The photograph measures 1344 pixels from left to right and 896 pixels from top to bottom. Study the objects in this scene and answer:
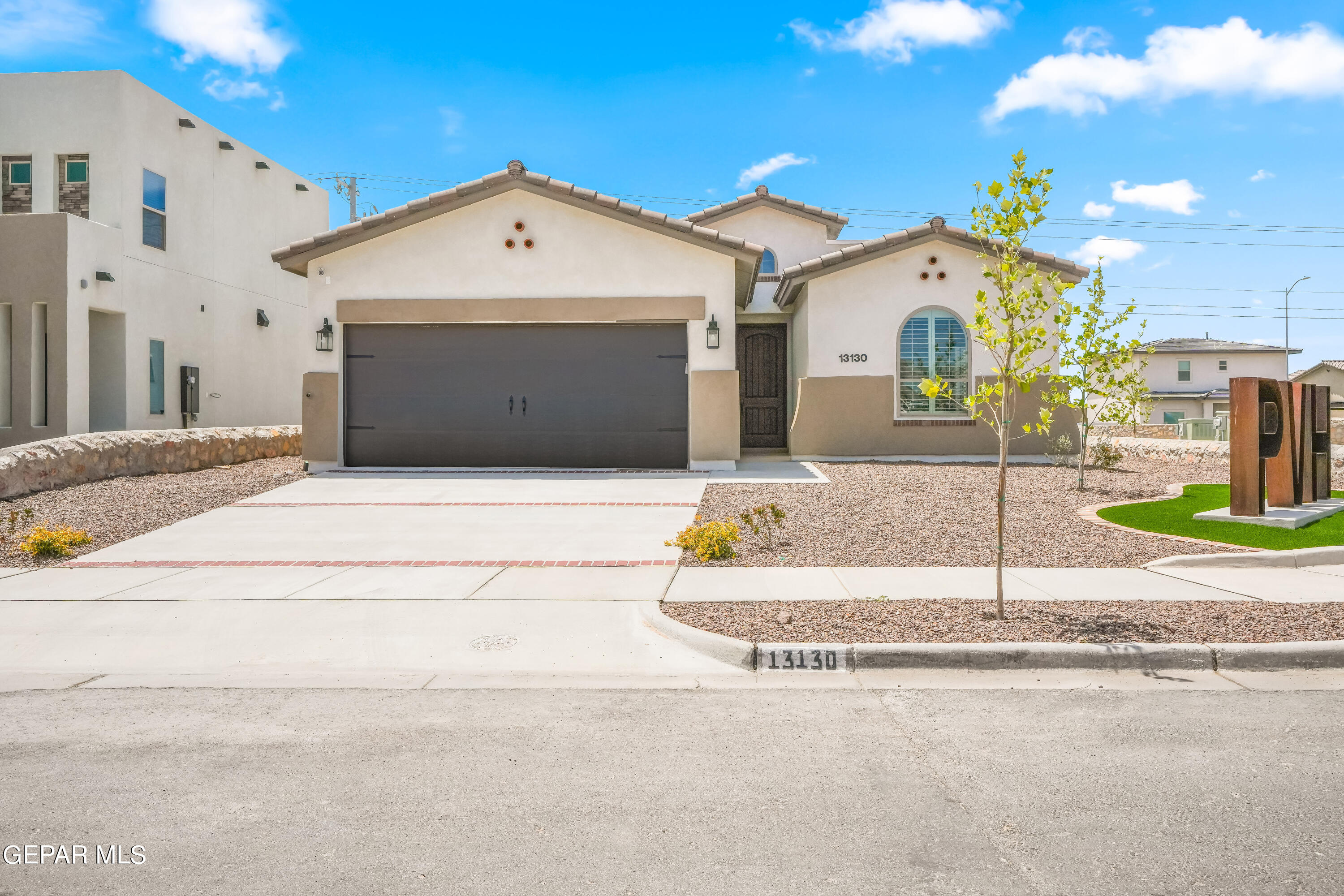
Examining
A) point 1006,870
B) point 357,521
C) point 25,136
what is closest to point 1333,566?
point 1006,870

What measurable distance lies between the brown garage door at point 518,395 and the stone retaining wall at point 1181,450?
30.0ft

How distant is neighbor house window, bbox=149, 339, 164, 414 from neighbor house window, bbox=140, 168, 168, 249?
6.66 ft

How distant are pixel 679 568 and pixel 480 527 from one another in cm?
317

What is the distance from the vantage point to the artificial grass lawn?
30.1ft

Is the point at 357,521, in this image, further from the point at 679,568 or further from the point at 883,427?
the point at 883,427

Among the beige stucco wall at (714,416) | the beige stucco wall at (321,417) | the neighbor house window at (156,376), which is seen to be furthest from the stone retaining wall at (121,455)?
the beige stucco wall at (714,416)

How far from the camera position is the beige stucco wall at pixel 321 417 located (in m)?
15.9

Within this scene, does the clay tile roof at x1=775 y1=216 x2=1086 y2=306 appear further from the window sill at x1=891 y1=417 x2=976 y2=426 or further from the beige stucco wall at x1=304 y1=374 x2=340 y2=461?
the beige stucco wall at x1=304 y1=374 x2=340 y2=461

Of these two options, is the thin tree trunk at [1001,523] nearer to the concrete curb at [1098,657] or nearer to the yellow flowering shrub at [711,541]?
the concrete curb at [1098,657]

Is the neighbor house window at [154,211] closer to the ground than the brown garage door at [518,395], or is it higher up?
higher up

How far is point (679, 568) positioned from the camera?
8.26m

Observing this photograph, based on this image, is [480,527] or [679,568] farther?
Result: [480,527]

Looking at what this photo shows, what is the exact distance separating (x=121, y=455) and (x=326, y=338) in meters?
3.72

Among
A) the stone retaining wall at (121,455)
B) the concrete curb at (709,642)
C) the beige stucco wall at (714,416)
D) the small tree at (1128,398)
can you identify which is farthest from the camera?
the beige stucco wall at (714,416)
